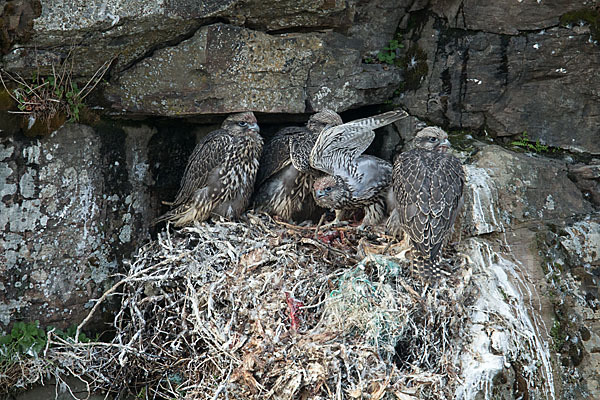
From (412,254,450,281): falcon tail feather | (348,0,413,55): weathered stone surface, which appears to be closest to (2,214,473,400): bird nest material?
(412,254,450,281): falcon tail feather

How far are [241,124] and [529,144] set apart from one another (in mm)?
2013

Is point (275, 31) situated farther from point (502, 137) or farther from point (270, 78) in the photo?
point (502, 137)

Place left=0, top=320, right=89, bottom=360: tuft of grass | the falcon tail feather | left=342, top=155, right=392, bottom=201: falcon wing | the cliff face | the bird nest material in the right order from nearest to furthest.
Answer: the bird nest material
the falcon tail feather
the cliff face
left=0, top=320, right=89, bottom=360: tuft of grass
left=342, top=155, right=392, bottom=201: falcon wing

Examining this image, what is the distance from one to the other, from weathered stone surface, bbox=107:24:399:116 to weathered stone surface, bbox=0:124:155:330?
0.45m

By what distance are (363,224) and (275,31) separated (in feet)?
4.92

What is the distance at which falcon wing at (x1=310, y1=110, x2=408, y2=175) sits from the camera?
4664mm

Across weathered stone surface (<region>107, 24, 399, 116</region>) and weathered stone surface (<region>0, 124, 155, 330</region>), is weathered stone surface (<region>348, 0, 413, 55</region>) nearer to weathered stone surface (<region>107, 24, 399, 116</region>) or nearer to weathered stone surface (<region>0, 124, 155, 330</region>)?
weathered stone surface (<region>107, 24, 399, 116</region>)

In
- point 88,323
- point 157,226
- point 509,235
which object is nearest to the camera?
point 509,235

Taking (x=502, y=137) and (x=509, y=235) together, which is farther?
(x=502, y=137)

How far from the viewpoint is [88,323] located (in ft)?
15.8

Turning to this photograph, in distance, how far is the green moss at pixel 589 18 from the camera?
4.38 m

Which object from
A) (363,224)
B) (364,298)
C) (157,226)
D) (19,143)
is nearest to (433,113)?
(363,224)

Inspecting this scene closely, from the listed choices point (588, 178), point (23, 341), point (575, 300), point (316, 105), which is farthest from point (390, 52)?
point (23, 341)

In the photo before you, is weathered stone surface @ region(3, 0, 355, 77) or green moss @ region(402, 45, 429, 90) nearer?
weathered stone surface @ region(3, 0, 355, 77)
